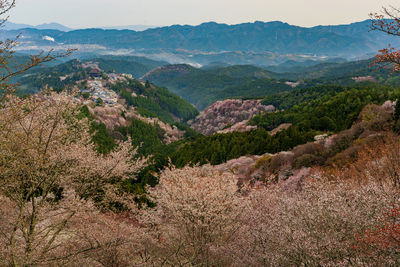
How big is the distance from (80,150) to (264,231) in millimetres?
16019

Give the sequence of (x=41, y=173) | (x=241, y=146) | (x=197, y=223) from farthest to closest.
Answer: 1. (x=241, y=146)
2. (x=41, y=173)
3. (x=197, y=223)

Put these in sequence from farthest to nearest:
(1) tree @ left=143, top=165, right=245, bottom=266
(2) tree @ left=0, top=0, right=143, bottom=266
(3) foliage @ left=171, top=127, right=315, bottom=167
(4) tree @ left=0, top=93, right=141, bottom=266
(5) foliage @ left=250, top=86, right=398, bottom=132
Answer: (5) foliage @ left=250, top=86, right=398, bottom=132, (3) foliage @ left=171, top=127, right=315, bottom=167, (1) tree @ left=143, top=165, right=245, bottom=266, (2) tree @ left=0, top=0, right=143, bottom=266, (4) tree @ left=0, top=93, right=141, bottom=266

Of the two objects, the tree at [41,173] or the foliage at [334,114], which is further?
the foliage at [334,114]

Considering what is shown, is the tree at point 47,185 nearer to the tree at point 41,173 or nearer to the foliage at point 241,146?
the tree at point 41,173

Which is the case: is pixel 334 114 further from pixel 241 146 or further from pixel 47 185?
pixel 47 185

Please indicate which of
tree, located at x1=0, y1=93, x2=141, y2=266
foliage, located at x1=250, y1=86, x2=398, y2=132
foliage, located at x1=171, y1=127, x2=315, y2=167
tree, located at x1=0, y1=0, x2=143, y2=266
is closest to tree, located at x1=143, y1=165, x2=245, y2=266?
tree, located at x1=0, y1=0, x2=143, y2=266

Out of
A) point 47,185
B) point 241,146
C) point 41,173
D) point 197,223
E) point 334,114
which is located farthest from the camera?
point 334,114

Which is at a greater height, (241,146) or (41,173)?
(41,173)

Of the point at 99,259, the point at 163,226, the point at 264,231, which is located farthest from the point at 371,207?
the point at 99,259

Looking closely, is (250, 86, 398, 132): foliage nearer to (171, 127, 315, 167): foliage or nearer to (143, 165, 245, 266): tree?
(171, 127, 315, 167): foliage

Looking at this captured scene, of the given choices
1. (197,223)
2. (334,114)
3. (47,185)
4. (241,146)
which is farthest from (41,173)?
(334,114)

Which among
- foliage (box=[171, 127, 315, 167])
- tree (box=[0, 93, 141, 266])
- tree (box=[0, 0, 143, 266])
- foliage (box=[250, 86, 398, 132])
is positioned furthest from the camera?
foliage (box=[250, 86, 398, 132])

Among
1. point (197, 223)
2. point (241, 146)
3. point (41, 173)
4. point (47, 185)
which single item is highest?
point (41, 173)

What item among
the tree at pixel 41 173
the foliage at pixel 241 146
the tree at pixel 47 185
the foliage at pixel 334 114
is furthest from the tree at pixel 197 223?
the foliage at pixel 334 114
